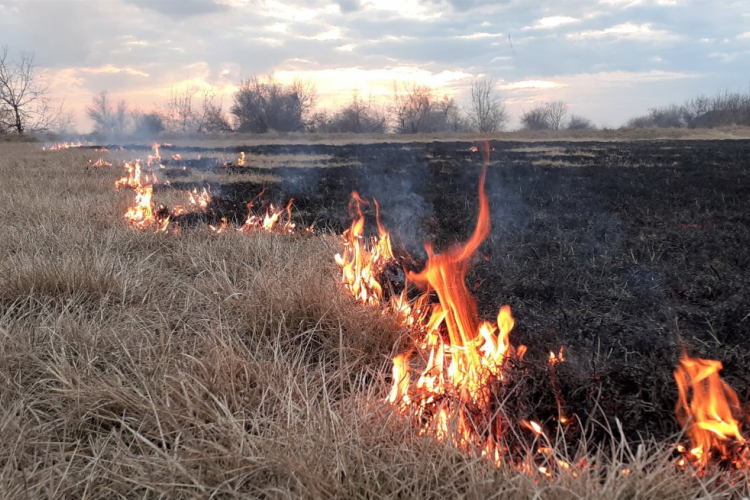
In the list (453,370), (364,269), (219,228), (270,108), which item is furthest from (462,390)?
(270,108)

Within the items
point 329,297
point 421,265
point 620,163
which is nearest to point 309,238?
point 421,265

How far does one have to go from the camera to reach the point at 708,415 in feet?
6.54

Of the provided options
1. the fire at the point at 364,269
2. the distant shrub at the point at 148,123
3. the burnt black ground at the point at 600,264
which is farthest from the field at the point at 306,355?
the distant shrub at the point at 148,123

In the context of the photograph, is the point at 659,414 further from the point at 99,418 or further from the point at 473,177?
the point at 473,177

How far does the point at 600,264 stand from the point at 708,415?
8.85 feet

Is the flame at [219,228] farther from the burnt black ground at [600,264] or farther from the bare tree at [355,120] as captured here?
the bare tree at [355,120]

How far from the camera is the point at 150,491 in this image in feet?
6.32

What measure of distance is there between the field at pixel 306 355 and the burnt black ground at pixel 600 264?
0.07ft

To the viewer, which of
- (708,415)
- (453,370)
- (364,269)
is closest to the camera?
(708,415)

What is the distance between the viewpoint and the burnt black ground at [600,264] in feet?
7.67

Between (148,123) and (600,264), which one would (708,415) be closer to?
(600,264)

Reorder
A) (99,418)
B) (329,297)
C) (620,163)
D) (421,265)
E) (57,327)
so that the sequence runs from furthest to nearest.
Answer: (620,163)
(421,265)
(329,297)
(57,327)
(99,418)

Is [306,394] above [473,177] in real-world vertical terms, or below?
below

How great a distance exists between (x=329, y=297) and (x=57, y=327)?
1522 mm
